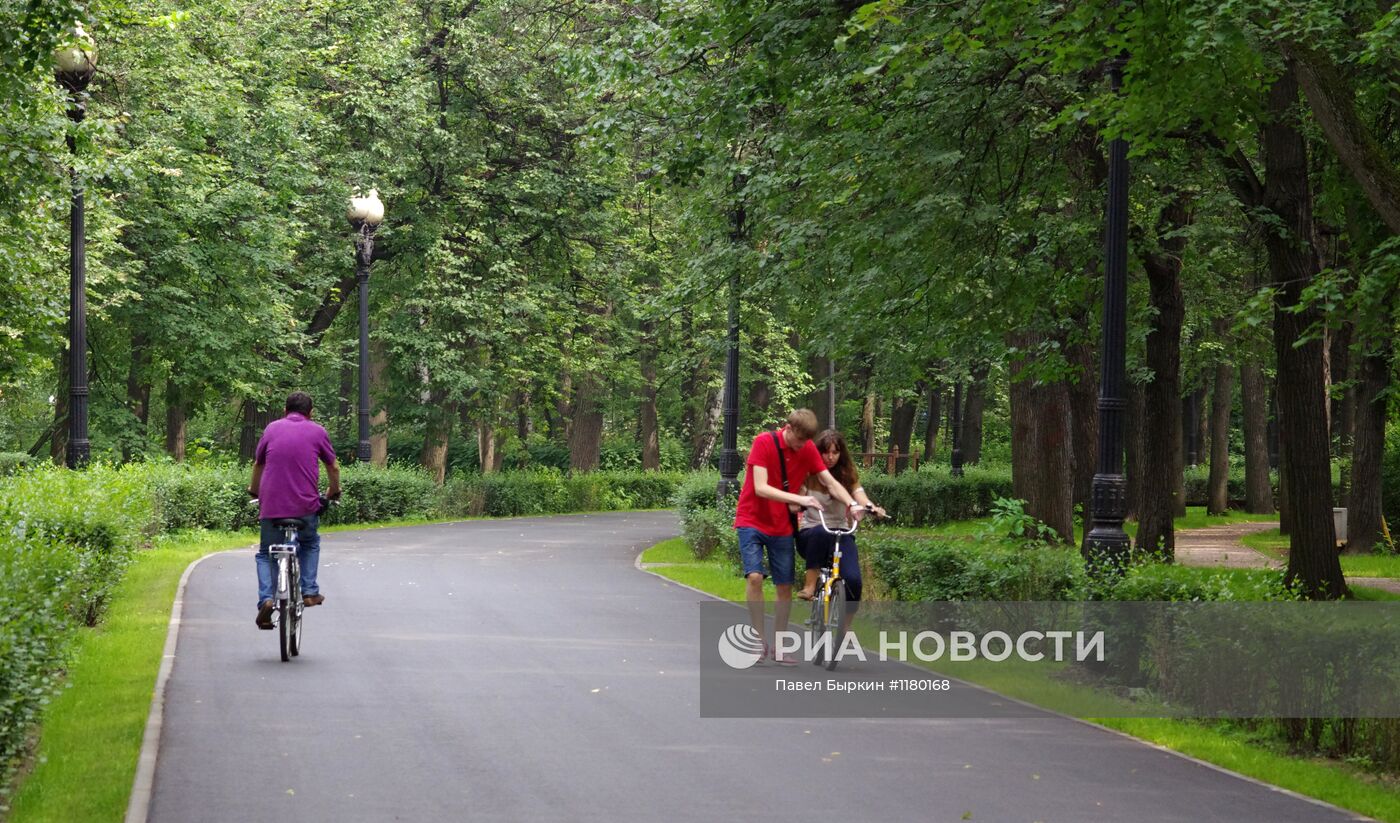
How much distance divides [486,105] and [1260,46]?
26.7 metres

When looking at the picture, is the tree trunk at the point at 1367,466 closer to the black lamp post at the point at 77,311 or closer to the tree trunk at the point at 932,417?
the tree trunk at the point at 932,417

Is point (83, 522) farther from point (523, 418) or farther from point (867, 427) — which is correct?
point (523, 418)

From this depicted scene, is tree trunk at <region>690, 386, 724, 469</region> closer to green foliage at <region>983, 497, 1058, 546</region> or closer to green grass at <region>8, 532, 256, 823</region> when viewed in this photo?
green grass at <region>8, 532, 256, 823</region>

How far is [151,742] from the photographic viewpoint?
8.41 m

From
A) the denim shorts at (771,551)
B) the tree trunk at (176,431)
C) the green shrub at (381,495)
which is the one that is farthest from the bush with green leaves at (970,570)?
the tree trunk at (176,431)

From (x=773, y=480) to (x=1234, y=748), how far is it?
381 centimetres

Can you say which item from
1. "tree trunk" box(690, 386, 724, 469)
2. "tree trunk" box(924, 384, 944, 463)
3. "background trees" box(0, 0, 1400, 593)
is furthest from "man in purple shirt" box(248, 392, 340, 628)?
"tree trunk" box(690, 386, 724, 469)

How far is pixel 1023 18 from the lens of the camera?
1305 cm

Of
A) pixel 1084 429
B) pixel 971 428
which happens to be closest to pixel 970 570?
pixel 1084 429

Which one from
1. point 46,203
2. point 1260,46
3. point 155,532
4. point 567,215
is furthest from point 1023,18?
point 567,215

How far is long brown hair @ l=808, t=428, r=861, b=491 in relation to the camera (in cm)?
1170

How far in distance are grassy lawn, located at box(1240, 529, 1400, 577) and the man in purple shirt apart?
49.6 ft

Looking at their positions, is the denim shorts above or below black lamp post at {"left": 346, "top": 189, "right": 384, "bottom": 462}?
below

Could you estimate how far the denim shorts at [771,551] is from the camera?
458 inches
